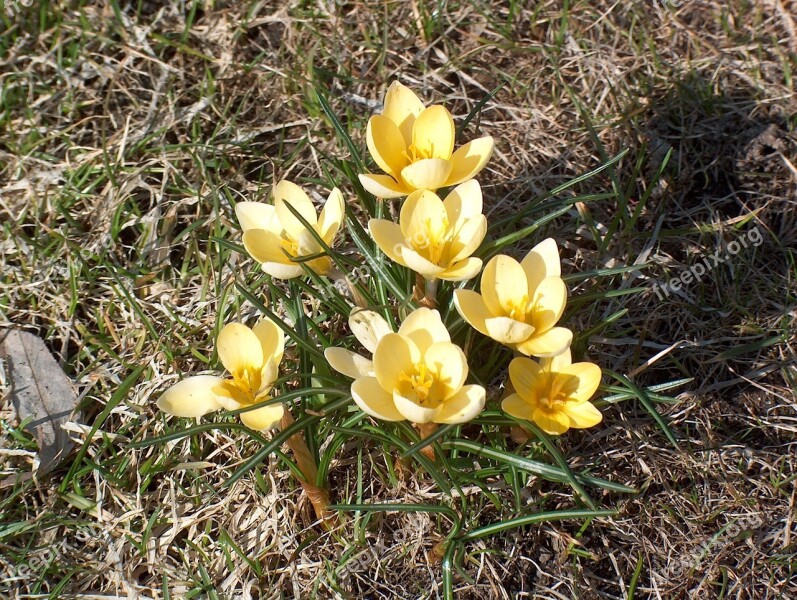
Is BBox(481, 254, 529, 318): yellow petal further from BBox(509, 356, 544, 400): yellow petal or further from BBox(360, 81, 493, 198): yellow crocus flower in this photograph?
BBox(360, 81, 493, 198): yellow crocus flower

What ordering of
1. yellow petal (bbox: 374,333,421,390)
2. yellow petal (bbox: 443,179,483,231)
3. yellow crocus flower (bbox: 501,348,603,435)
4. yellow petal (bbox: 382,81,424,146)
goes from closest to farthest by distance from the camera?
yellow petal (bbox: 374,333,421,390)
yellow crocus flower (bbox: 501,348,603,435)
yellow petal (bbox: 443,179,483,231)
yellow petal (bbox: 382,81,424,146)

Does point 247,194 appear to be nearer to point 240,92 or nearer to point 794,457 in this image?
point 240,92

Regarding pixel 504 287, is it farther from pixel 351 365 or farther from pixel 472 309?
pixel 351 365

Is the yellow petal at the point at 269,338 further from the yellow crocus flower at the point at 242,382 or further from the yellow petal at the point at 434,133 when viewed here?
the yellow petal at the point at 434,133

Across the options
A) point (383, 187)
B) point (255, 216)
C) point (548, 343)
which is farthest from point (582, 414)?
point (255, 216)

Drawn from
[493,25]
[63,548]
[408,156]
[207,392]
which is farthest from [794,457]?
[63,548]

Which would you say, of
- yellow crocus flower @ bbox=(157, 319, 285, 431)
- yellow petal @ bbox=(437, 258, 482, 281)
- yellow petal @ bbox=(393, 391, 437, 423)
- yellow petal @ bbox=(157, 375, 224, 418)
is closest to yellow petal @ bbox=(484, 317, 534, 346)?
yellow petal @ bbox=(437, 258, 482, 281)
